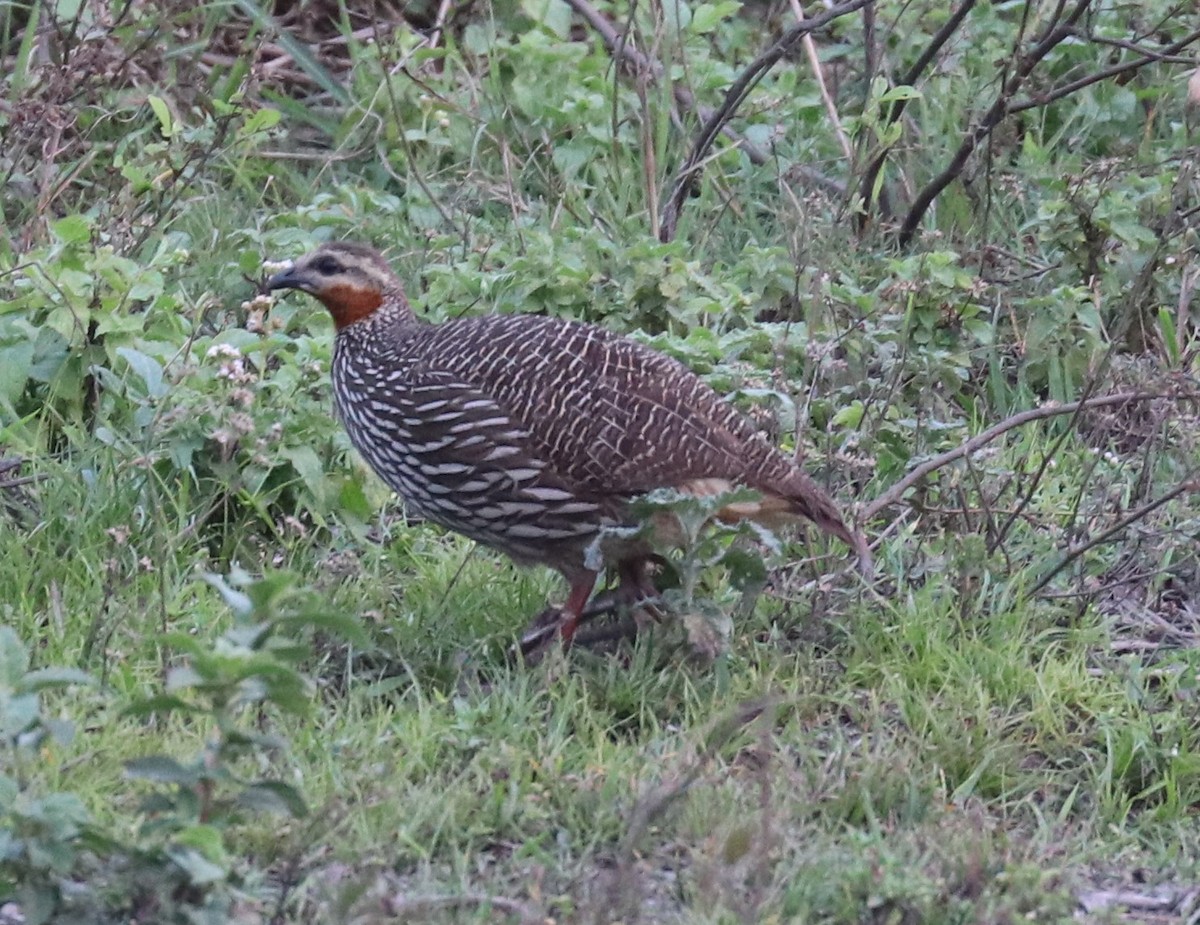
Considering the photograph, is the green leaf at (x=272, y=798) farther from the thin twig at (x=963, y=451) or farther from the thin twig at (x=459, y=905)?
the thin twig at (x=963, y=451)

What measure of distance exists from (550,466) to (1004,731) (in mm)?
1347

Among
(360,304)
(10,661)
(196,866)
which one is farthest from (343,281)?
(196,866)

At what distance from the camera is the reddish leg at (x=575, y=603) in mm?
5031

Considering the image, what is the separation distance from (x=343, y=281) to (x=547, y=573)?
41.6 inches

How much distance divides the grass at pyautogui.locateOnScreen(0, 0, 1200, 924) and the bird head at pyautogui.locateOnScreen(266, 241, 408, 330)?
230mm

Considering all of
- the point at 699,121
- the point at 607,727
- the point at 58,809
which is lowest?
the point at 607,727

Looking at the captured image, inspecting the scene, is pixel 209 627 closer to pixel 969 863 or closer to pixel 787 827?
pixel 787 827

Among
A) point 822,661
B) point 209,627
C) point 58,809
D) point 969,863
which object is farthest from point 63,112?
point 969,863

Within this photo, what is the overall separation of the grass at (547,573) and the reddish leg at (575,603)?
13cm

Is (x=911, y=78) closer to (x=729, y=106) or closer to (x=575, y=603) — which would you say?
(x=729, y=106)

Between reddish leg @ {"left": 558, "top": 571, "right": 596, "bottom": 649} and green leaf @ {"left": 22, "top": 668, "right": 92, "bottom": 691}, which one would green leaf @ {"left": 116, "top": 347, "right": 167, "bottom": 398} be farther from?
green leaf @ {"left": 22, "top": 668, "right": 92, "bottom": 691}

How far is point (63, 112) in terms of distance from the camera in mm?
6547

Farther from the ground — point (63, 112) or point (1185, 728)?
point (63, 112)

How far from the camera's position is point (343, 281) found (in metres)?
5.43
